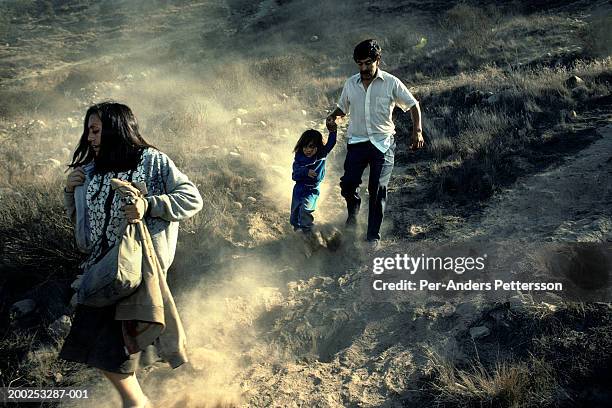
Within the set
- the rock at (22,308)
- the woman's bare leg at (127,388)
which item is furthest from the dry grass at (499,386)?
the rock at (22,308)

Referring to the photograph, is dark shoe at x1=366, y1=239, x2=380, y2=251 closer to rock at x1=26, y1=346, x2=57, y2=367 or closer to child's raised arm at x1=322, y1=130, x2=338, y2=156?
child's raised arm at x1=322, y1=130, x2=338, y2=156

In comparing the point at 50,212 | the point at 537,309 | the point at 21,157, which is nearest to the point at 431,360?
the point at 537,309

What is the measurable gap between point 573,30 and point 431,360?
1185 cm

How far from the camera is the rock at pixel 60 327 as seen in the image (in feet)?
13.9

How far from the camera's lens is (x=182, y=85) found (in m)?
14.1

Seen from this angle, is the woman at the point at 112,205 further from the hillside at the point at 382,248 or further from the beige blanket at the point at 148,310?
the hillside at the point at 382,248

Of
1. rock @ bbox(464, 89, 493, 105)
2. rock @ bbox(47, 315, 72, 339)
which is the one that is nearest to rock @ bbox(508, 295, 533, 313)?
rock @ bbox(47, 315, 72, 339)

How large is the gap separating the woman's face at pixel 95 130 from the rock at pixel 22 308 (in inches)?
97.9

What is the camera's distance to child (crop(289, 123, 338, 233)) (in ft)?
16.0

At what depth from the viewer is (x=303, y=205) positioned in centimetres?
512

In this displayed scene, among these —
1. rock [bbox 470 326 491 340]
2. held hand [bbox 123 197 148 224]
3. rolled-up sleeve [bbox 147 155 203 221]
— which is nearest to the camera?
held hand [bbox 123 197 148 224]

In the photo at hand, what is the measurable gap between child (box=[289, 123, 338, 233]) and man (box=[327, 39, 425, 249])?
0.78 feet

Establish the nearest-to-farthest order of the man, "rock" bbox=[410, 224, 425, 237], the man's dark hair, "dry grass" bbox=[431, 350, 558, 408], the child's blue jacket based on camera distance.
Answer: "dry grass" bbox=[431, 350, 558, 408] → the man's dark hair → the man → the child's blue jacket → "rock" bbox=[410, 224, 425, 237]

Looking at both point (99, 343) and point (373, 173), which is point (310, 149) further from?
point (99, 343)
